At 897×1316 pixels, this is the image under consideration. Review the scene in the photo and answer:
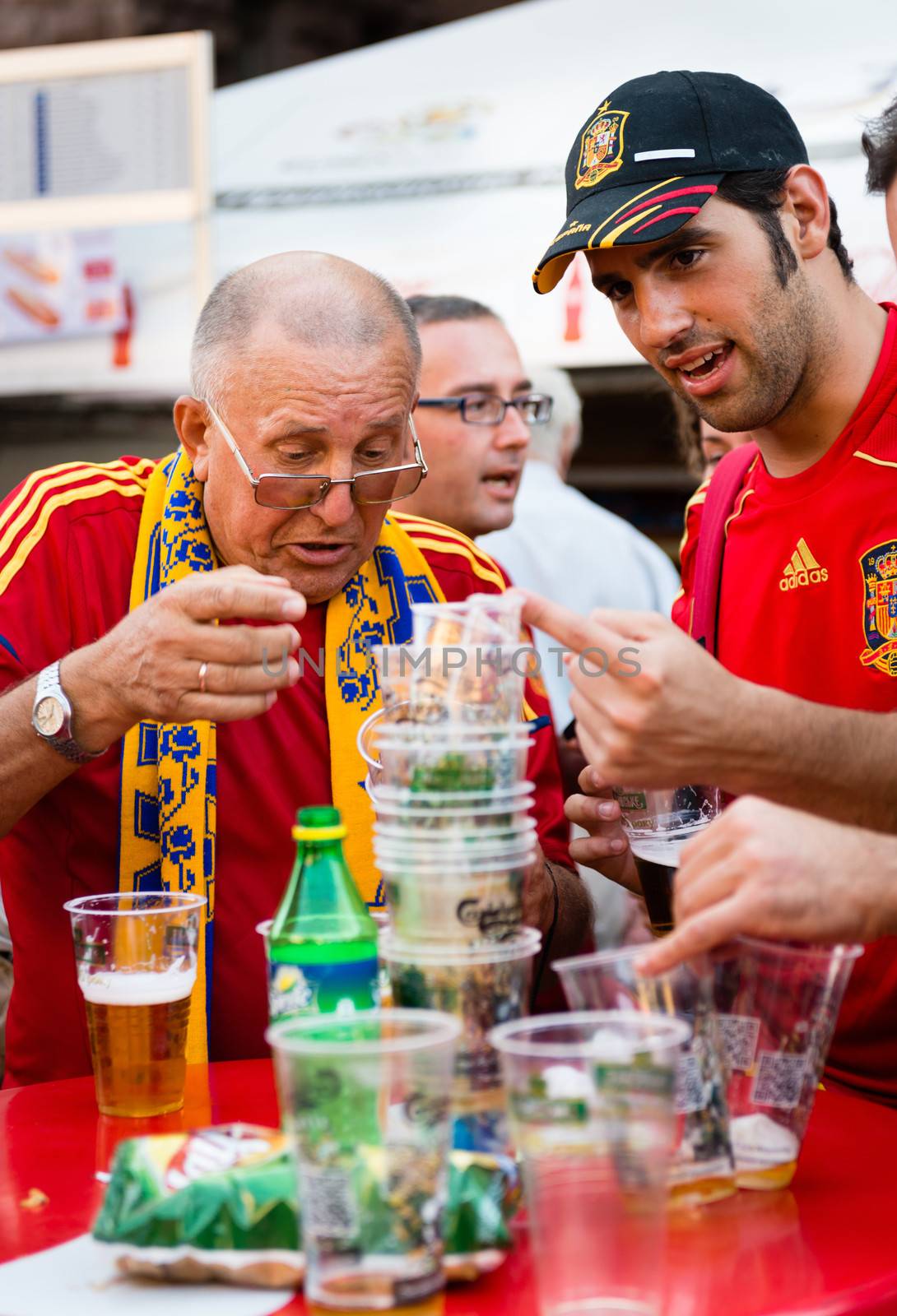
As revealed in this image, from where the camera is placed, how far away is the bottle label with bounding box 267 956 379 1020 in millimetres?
1462

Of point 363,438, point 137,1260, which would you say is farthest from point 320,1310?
point 363,438

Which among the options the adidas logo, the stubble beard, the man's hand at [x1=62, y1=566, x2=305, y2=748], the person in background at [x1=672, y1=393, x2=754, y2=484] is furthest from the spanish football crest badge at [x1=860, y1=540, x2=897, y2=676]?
the person in background at [x1=672, y1=393, x2=754, y2=484]

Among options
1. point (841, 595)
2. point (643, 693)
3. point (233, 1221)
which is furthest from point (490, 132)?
point (233, 1221)

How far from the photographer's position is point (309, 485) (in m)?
2.41

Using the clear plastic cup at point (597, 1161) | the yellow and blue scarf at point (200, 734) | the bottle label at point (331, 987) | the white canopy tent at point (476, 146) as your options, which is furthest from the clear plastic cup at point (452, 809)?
the white canopy tent at point (476, 146)

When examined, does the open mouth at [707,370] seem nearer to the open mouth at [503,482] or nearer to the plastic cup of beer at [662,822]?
the plastic cup of beer at [662,822]

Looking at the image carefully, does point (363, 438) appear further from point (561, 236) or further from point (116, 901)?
point (116, 901)

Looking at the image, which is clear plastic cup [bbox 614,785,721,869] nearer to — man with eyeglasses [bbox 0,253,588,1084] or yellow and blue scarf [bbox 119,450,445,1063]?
man with eyeglasses [bbox 0,253,588,1084]

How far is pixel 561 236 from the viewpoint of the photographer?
251cm

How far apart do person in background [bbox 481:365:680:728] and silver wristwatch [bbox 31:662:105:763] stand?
2.22 meters

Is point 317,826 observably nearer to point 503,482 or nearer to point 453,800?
point 453,800

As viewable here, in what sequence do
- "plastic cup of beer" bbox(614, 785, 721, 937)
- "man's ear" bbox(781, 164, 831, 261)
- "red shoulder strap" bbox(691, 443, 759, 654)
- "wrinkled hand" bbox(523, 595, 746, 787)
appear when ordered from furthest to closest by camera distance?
"red shoulder strap" bbox(691, 443, 759, 654), "man's ear" bbox(781, 164, 831, 261), "plastic cup of beer" bbox(614, 785, 721, 937), "wrinkled hand" bbox(523, 595, 746, 787)

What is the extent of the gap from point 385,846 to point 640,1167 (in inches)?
15.9

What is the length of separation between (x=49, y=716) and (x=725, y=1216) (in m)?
1.17
